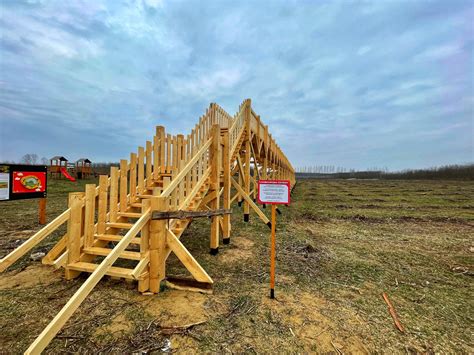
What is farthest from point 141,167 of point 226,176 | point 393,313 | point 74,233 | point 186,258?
point 393,313

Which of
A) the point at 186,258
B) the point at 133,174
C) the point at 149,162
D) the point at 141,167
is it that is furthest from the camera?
the point at 149,162

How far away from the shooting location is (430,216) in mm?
10969

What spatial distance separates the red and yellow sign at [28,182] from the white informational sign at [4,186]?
0.46 feet

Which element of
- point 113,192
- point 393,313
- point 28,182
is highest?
point 28,182

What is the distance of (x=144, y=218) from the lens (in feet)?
11.2

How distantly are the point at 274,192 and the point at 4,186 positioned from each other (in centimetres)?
735

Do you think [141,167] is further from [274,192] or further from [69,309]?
[69,309]

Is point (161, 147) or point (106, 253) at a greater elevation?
point (161, 147)

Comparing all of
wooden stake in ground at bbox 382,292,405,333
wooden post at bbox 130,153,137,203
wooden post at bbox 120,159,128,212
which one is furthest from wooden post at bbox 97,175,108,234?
wooden stake in ground at bbox 382,292,405,333

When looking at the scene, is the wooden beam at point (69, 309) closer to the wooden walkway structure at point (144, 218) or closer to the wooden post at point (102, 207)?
the wooden walkway structure at point (144, 218)

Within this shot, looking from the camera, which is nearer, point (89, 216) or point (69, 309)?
point (69, 309)

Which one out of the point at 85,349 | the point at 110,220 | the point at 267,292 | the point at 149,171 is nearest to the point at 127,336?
the point at 85,349

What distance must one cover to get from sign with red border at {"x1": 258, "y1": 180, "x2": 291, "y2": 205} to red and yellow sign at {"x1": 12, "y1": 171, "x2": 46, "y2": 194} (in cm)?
718

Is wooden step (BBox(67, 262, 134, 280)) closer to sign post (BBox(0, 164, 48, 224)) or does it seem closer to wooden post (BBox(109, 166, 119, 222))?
wooden post (BBox(109, 166, 119, 222))
